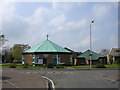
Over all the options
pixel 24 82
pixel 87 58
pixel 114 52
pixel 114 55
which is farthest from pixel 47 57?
pixel 24 82

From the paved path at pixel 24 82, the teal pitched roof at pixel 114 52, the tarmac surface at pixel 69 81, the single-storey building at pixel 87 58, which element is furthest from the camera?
the teal pitched roof at pixel 114 52

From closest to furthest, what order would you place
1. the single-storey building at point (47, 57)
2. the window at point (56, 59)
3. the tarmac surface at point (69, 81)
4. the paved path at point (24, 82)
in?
the tarmac surface at point (69, 81) → the paved path at point (24, 82) → the single-storey building at point (47, 57) → the window at point (56, 59)

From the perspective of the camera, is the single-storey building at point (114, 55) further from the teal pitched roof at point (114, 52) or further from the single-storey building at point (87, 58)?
the single-storey building at point (87, 58)

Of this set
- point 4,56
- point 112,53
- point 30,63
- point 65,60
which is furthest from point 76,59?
point 4,56

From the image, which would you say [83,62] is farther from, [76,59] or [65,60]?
[65,60]

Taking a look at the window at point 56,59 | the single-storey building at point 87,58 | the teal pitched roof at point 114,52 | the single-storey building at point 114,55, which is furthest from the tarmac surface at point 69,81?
the teal pitched roof at point 114,52

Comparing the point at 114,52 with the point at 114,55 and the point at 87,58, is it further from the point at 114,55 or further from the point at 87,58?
the point at 87,58

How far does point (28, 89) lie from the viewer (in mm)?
9680

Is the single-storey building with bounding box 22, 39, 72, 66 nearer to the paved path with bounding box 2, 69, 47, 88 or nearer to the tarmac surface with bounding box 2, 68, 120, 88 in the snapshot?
the tarmac surface with bounding box 2, 68, 120, 88

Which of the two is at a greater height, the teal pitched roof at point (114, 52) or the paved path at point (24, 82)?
the teal pitched roof at point (114, 52)

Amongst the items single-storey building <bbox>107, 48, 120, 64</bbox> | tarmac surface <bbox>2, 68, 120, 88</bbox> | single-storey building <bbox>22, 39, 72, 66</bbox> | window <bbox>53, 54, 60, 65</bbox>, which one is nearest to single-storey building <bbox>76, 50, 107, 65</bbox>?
single-storey building <bbox>107, 48, 120, 64</bbox>

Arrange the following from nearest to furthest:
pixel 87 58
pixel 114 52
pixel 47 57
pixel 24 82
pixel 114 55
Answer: pixel 24 82, pixel 47 57, pixel 87 58, pixel 114 55, pixel 114 52

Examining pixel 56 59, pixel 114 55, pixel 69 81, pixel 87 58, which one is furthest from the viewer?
pixel 114 55

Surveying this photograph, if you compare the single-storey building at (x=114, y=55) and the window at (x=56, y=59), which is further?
the single-storey building at (x=114, y=55)
